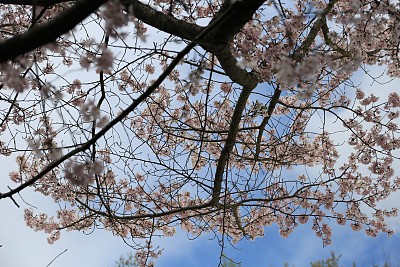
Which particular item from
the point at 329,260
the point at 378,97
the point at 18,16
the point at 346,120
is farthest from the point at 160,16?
the point at 329,260

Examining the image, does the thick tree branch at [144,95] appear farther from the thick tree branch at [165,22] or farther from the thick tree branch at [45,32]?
the thick tree branch at [165,22]

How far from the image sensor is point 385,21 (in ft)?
12.4

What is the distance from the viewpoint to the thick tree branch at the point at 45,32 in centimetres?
146

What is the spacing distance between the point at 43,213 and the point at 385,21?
16.9ft

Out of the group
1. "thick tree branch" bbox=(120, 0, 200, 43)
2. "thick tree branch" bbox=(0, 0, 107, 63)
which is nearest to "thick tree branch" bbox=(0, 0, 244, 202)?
"thick tree branch" bbox=(0, 0, 107, 63)

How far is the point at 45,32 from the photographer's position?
147cm

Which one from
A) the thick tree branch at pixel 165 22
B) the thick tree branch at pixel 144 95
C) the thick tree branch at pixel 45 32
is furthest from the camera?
the thick tree branch at pixel 165 22

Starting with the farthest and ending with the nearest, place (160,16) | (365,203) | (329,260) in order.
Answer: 1. (329,260)
2. (365,203)
3. (160,16)

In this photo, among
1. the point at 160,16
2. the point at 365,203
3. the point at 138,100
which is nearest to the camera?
the point at 138,100

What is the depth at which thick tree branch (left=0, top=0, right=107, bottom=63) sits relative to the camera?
1.46 meters

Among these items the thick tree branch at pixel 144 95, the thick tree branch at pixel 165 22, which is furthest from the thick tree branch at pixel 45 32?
the thick tree branch at pixel 165 22

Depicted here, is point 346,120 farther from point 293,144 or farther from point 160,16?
point 160,16

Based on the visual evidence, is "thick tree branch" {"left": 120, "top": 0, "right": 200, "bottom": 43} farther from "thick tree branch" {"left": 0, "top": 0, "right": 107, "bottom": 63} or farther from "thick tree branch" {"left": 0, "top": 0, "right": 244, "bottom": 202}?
"thick tree branch" {"left": 0, "top": 0, "right": 107, "bottom": 63}

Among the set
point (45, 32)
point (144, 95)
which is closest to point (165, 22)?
point (144, 95)
